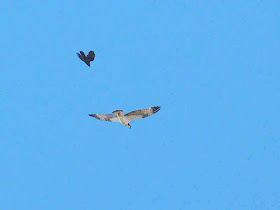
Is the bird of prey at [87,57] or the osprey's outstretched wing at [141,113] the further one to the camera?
the bird of prey at [87,57]

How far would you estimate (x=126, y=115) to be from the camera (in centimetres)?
1941

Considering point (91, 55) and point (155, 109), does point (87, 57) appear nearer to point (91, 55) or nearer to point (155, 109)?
point (91, 55)

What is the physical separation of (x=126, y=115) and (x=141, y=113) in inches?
17.4

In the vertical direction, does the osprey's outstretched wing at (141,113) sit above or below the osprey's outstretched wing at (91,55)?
below

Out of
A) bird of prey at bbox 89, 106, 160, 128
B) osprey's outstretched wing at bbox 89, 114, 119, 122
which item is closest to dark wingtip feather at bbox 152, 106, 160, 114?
bird of prey at bbox 89, 106, 160, 128

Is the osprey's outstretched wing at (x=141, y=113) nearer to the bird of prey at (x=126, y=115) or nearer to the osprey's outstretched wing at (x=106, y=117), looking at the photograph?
the bird of prey at (x=126, y=115)

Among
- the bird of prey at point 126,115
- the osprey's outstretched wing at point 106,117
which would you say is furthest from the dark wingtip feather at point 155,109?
the osprey's outstretched wing at point 106,117

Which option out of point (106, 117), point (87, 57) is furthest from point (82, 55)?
point (106, 117)

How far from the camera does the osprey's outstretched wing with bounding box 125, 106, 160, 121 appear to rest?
1883 cm

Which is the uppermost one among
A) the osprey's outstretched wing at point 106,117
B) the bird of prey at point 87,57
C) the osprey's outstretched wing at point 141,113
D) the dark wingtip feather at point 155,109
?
the bird of prey at point 87,57

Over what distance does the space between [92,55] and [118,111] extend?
1.87 metres

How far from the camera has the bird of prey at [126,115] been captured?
1890 centimetres

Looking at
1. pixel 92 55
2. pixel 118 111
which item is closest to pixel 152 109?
pixel 118 111

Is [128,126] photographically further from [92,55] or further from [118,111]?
[92,55]
